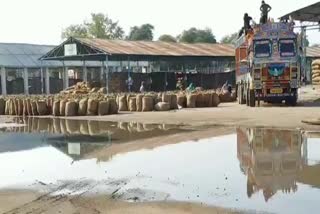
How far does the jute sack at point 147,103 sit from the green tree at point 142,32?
260 feet

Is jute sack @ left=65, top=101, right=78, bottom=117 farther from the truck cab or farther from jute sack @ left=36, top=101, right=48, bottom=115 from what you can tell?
the truck cab

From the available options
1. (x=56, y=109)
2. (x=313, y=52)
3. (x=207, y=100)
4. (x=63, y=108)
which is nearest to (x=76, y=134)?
(x=63, y=108)

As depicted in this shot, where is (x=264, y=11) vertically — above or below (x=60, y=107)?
above

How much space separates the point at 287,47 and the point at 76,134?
35.3 ft

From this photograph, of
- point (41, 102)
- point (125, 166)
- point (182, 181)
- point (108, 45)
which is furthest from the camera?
point (108, 45)

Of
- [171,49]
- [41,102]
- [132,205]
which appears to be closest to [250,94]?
[41,102]

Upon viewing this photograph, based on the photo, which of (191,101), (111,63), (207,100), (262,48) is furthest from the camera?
(111,63)

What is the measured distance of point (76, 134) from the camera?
16.9 metres

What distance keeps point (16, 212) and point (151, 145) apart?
21.9ft

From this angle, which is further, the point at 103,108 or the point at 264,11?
the point at 264,11

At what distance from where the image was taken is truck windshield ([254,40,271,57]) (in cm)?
2331

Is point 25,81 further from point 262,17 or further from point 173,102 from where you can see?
point 262,17

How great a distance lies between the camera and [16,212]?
23.3 ft

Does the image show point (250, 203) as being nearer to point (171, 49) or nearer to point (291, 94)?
point (291, 94)
